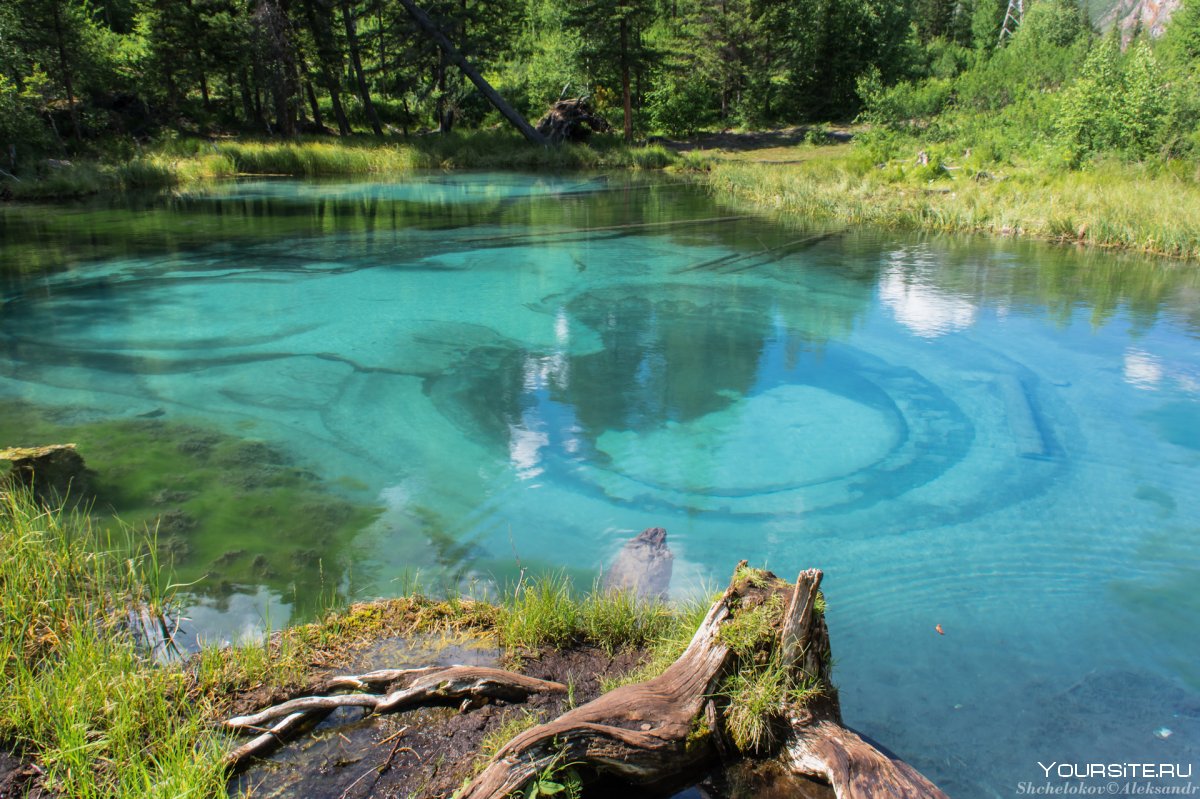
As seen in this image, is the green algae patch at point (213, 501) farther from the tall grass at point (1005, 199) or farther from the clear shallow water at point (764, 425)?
the tall grass at point (1005, 199)

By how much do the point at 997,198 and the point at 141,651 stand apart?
1382 centimetres

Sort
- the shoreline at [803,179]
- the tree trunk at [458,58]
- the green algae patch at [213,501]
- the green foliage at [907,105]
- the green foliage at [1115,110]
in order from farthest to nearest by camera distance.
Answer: the tree trunk at [458,58]
the green foliage at [907,105]
the green foliage at [1115,110]
the shoreline at [803,179]
the green algae patch at [213,501]

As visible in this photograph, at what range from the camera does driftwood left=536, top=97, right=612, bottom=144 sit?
26.8m

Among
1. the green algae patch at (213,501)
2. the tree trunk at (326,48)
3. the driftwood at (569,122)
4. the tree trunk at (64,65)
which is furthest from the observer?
the tree trunk at (326,48)

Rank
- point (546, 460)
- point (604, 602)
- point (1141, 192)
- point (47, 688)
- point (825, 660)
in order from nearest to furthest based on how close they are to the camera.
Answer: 1. point (47, 688)
2. point (825, 660)
3. point (604, 602)
4. point (546, 460)
5. point (1141, 192)

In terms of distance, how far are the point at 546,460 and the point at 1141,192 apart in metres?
10.8

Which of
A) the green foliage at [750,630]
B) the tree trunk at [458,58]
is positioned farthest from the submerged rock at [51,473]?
the tree trunk at [458,58]

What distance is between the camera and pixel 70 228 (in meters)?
13.4

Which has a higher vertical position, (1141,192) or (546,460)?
(1141,192)

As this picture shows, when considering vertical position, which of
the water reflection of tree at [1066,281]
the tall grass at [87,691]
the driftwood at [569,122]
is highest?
the driftwood at [569,122]

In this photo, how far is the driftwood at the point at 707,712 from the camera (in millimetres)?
2199

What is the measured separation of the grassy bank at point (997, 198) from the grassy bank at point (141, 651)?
432 inches

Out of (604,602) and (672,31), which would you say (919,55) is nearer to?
(672,31)

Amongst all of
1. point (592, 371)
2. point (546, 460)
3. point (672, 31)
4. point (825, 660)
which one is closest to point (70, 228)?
point (592, 371)
